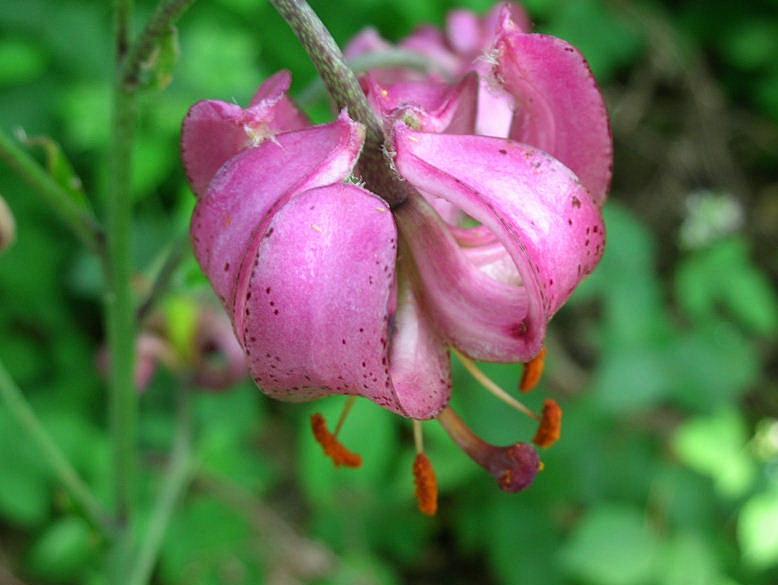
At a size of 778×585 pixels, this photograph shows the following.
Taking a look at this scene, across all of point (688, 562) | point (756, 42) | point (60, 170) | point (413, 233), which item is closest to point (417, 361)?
point (413, 233)

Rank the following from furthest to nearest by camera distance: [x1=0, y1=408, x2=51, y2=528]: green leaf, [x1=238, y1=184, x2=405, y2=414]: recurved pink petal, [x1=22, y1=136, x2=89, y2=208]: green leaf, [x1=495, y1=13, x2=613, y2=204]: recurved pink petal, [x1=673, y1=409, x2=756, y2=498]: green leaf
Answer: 1. [x1=673, y1=409, x2=756, y2=498]: green leaf
2. [x1=0, y1=408, x2=51, y2=528]: green leaf
3. [x1=22, y1=136, x2=89, y2=208]: green leaf
4. [x1=495, y1=13, x2=613, y2=204]: recurved pink petal
5. [x1=238, y1=184, x2=405, y2=414]: recurved pink petal

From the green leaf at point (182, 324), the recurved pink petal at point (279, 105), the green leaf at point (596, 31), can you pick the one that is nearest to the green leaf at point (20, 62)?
the green leaf at point (182, 324)

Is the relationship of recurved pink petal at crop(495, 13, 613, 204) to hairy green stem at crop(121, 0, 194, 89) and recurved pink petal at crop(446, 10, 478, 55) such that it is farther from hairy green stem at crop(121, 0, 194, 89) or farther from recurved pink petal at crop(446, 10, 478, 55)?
recurved pink petal at crop(446, 10, 478, 55)

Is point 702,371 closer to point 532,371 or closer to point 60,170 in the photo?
point 532,371

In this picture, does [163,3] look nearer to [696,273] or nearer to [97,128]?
[97,128]

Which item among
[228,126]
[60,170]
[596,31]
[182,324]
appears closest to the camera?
[228,126]

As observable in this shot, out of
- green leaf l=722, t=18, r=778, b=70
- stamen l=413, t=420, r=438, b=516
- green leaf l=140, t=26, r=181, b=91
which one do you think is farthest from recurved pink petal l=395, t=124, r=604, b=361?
green leaf l=722, t=18, r=778, b=70
